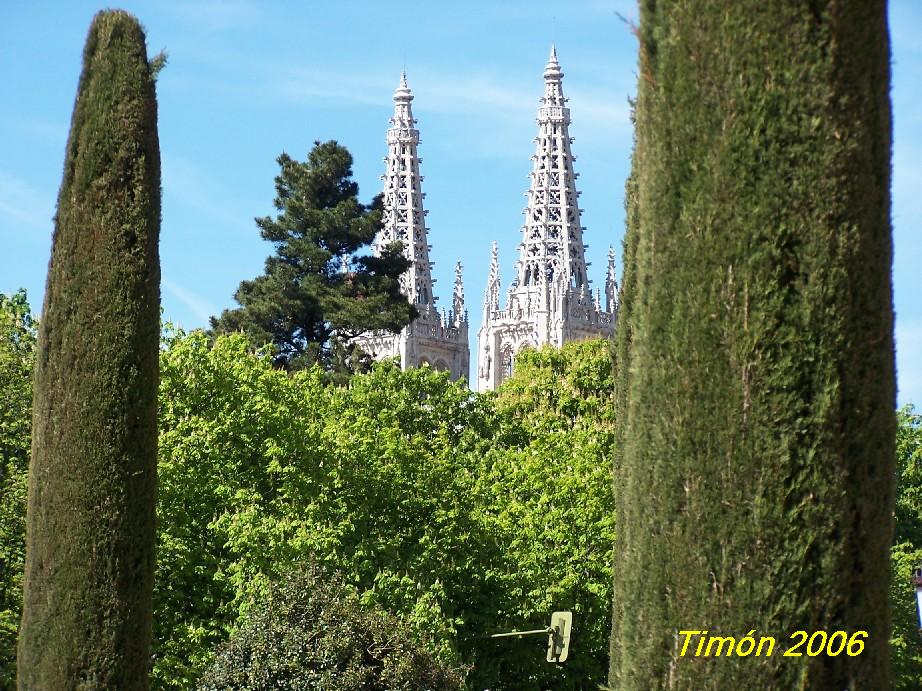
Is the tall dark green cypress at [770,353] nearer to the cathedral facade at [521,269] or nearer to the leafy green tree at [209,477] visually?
the leafy green tree at [209,477]

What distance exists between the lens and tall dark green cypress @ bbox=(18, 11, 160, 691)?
13828 mm

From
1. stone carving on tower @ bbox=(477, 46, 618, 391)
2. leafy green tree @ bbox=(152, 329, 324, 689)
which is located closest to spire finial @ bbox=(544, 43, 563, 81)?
stone carving on tower @ bbox=(477, 46, 618, 391)

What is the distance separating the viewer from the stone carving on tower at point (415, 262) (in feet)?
392

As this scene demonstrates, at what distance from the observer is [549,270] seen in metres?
123

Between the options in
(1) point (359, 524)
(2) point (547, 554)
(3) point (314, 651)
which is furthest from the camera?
(2) point (547, 554)

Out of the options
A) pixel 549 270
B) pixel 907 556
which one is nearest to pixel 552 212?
pixel 549 270

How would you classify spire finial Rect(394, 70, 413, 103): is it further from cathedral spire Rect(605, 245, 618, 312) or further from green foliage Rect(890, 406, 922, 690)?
green foliage Rect(890, 406, 922, 690)

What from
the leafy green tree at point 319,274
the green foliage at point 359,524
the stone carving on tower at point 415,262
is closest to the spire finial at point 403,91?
the stone carving on tower at point 415,262

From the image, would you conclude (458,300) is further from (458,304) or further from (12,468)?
(12,468)

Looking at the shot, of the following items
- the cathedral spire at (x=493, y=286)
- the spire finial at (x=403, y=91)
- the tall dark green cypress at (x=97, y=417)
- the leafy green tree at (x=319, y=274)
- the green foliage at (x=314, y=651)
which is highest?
the spire finial at (x=403, y=91)

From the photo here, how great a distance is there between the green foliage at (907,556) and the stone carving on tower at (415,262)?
73631 millimetres

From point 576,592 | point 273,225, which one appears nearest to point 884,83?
point 576,592

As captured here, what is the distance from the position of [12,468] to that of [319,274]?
3140 centimetres

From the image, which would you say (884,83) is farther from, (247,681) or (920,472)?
(920,472)
